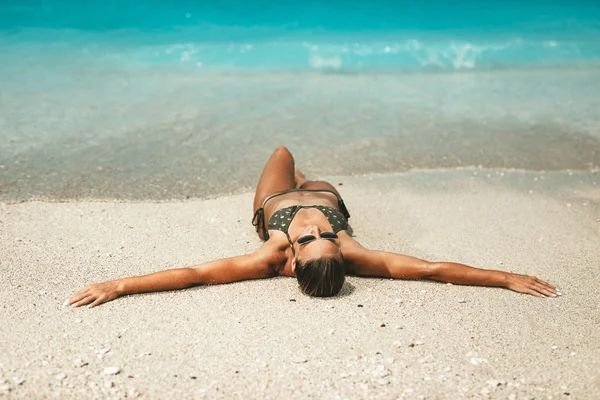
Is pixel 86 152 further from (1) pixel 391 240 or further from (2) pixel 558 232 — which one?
(2) pixel 558 232

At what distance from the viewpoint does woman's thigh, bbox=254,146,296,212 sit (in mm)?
6270

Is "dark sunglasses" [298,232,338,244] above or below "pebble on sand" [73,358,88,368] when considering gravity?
above

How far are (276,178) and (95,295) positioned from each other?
2.36m

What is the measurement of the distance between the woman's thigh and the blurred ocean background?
115cm

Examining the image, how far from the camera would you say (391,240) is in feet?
20.1

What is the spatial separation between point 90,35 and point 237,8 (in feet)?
18.7

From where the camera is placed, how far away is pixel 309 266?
4695mm

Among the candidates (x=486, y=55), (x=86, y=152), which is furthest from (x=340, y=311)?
(x=486, y=55)

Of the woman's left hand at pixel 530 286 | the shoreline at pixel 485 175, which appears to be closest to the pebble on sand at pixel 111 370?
the woman's left hand at pixel 530 286

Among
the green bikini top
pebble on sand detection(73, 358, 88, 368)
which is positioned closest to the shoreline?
the green bikini top

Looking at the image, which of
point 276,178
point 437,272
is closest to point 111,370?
point 437,272

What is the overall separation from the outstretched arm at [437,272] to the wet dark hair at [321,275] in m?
0.44

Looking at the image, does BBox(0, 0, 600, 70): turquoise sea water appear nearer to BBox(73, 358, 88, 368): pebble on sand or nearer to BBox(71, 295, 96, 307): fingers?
BBox(71, 295, 96, 307): fingers

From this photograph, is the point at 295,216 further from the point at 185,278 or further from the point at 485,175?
the point at 485,175
